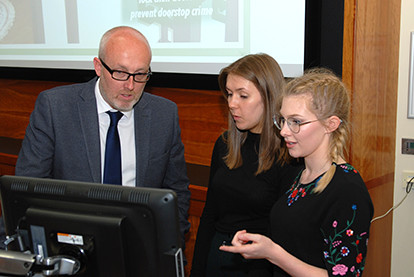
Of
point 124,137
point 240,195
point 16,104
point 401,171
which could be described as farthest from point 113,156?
point 16,104

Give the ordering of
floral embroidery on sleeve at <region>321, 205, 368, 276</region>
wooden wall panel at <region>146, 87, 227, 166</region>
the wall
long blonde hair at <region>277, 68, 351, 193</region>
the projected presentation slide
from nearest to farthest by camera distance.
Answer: floral embroidery on sleeve at <region>321, 205, 368, 276</region> → long blonde hair at <region>277, 68, 351, 193</region> → the projected presentation slide → the wall → wooden wall panel at <region>146, 87, 227, 166</region>

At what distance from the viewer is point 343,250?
3.31 feet

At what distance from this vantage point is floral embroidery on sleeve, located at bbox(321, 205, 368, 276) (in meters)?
1.00

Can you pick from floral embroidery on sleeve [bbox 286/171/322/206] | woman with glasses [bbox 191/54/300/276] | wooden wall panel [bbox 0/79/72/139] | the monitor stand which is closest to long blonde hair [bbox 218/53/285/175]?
woman with glasses [bbox 191/54/300/276]

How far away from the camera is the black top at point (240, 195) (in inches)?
57.7

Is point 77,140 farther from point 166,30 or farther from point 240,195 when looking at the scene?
point 166,30

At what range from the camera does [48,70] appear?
3113mm

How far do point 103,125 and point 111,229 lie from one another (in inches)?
33.7

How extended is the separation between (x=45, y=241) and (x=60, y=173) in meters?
0.70

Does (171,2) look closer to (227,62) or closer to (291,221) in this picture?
(227,62)

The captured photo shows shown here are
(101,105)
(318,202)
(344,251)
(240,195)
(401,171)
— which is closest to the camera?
(344,251)

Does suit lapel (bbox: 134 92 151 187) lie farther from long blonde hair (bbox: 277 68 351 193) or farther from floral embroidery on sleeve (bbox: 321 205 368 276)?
floral embroidery on sleeve (bbox: 321 205 368 276)

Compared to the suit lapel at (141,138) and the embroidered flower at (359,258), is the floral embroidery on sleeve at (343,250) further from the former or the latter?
the suit lapel at (141,138)

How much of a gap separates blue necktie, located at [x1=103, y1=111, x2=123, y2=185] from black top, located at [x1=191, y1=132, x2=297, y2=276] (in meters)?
0.40
